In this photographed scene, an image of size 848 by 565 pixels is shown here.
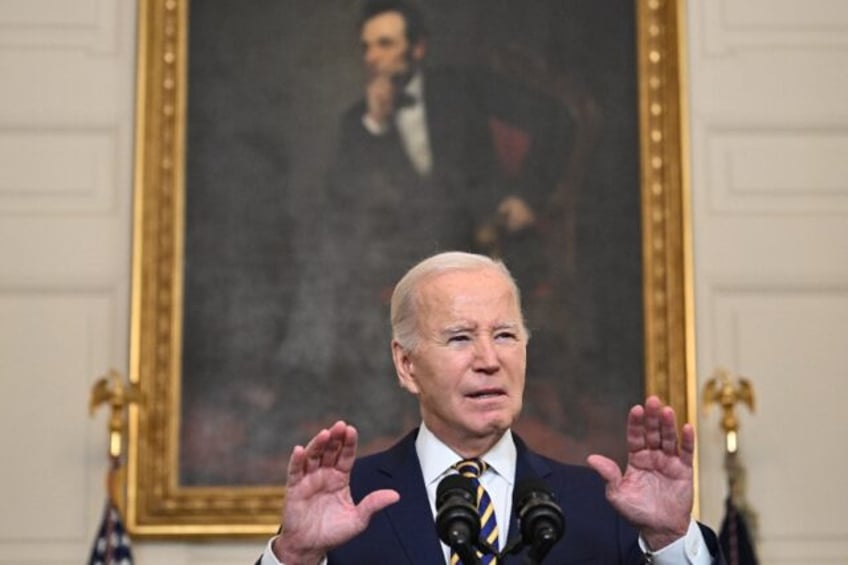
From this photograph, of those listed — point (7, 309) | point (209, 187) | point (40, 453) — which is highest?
point (209, 187)

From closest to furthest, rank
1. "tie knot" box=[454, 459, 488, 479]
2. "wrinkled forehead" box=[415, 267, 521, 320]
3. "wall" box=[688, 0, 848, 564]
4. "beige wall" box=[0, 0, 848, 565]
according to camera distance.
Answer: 1. "tie knot" box=[454, 459, 488, 479]
2. "wrinkled forehead" box=[415, 267, 521, 320]
3. "beige wall" box=[0, 0, 848, 565]
4. "wall" box=[688, 0, 848, 564]

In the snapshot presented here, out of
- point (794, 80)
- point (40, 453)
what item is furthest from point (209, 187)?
point (794, 80)

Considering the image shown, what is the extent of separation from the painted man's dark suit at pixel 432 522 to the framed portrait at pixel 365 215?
3143 millimetres

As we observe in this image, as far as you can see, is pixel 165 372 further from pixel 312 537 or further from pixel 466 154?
pixel 312 537

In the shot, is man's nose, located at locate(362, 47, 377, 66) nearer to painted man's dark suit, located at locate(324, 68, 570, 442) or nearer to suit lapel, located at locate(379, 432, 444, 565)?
painted man's dark suit, located at locate(324, 68, 570, 442)

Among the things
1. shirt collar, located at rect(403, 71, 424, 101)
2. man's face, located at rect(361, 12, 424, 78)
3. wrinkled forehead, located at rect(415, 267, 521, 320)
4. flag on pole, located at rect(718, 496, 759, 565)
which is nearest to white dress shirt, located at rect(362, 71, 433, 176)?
shirt collar, located at rect(403, 71, 424, 101)

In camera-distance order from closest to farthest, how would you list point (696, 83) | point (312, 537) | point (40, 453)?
point (312, 537) < point (40, 453) < point (696, 83)

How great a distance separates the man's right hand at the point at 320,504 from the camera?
138 inches

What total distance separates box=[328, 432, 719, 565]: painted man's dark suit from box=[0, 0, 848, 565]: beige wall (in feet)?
10.6

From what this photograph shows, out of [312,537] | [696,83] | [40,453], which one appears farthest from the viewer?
[696,83]

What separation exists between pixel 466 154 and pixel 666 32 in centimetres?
115

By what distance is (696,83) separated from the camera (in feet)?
24.6

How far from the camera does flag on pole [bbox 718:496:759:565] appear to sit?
6.63m

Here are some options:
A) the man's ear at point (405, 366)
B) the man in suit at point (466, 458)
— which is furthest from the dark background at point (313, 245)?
the man in suit at point (466, 458)
